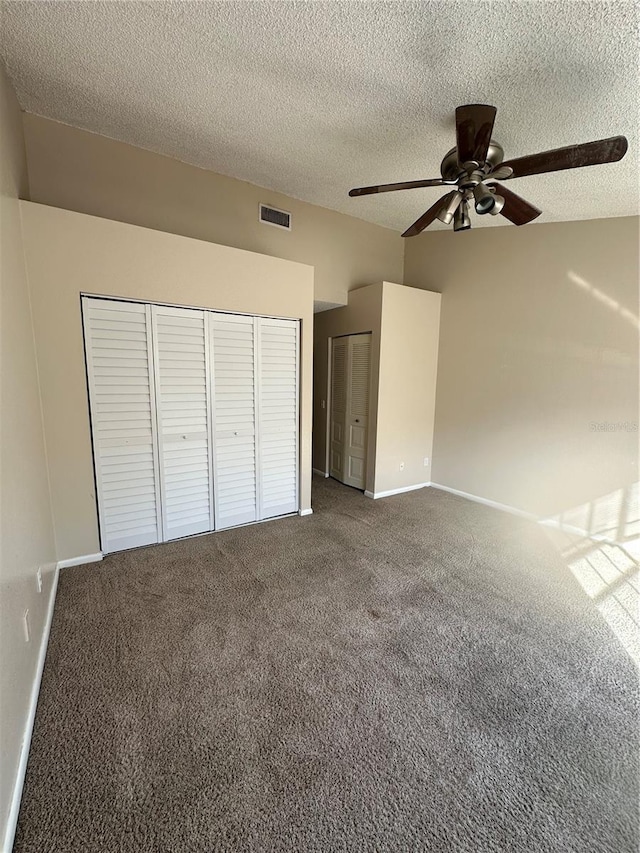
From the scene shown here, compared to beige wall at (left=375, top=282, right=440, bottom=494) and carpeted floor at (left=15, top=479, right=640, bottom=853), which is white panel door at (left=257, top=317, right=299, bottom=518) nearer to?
carpeted floor at (left=15, top=479, right=640, bottom=853)

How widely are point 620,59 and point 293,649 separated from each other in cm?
352

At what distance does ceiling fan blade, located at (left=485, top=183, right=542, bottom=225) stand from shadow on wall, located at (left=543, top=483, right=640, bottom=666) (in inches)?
100.0

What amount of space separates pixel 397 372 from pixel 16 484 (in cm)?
373

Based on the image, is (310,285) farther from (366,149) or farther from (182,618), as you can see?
(182,618)

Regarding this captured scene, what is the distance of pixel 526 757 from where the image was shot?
1.38 meters

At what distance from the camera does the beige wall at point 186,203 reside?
9.04ft

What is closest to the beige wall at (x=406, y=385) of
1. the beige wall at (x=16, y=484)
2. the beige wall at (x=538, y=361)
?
the beige wall at (x=538, y=361)

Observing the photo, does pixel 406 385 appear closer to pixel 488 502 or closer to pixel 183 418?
pixel 488 502

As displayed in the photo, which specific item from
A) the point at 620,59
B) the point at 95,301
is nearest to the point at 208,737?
the point at 95,301

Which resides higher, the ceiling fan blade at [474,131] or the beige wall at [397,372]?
the ceiling fan blade at [474,131]

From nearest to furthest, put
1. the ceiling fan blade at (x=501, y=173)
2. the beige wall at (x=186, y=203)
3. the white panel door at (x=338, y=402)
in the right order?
the ceiling fan blade at (x=501, y=173) < the beige wall at (x=186, y=203) < the white panel door at (x=338, y=402)

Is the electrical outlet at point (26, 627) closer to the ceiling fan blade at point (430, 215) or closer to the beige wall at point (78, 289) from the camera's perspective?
the beige wall at point (78, 289)

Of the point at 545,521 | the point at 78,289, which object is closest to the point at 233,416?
the point at 78,289

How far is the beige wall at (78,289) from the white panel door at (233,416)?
28 cm
